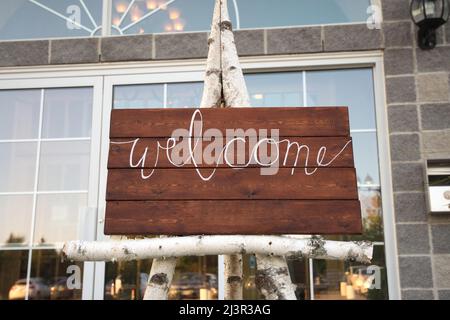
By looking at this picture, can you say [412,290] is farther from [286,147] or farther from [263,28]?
[263,28]

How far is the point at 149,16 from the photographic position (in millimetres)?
4324

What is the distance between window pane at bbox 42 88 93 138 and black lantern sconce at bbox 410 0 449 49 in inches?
110

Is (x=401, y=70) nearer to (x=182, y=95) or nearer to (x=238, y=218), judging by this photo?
(x=182, y=95)

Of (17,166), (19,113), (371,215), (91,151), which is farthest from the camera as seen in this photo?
(19,113)

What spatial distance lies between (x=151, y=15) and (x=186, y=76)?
0.69m

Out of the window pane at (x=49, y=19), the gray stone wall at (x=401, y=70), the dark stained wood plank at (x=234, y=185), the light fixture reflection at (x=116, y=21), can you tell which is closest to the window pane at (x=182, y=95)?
the gray stone wall at (x=401, y=70)

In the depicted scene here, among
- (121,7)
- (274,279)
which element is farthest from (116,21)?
(274,279)

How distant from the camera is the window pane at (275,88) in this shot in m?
4.09

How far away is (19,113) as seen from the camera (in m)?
4.30

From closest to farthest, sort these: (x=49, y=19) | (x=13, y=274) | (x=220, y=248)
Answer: (x=220, y=248)
(x=13, y=274)
(x=49, y=19)

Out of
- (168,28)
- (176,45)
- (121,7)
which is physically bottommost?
(176,45)

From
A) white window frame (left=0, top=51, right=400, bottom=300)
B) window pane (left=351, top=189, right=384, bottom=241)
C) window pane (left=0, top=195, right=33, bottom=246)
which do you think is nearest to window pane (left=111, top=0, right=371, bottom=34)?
white window frame (left=0, top=51, right=400, bottom=300)
